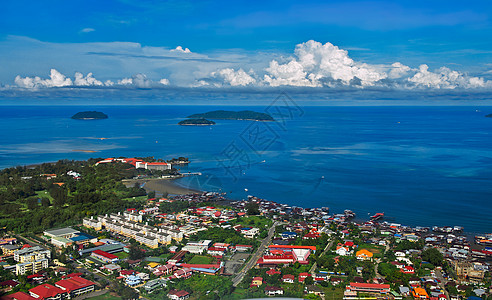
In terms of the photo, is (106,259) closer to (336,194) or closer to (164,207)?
(164,207)

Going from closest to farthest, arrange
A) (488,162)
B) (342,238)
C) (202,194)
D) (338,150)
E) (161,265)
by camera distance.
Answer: (161,265) → (342,238) → (202,194) → (488,162) → (338,150)

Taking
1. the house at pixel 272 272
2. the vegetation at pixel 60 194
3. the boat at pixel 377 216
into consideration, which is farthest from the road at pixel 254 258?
the vegetation at pixel 60 194

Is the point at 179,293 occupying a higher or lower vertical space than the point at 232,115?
lower

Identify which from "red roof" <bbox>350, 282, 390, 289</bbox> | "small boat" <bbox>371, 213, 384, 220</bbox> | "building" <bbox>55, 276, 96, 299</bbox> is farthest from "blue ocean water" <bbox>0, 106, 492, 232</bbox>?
"building" <bbox>55, 276, 96, 299</bbox>

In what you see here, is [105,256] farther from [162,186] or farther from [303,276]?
[162,186]

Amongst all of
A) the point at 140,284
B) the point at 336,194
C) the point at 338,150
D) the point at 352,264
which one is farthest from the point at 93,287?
the point at 338,150

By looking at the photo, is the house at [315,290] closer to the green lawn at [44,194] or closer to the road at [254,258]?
the road at [254,258]

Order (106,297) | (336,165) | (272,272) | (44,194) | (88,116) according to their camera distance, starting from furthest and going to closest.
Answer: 1. (88,116)
2. (336,165)
3. (44,194)
4. (272,272)
5. (106,297)

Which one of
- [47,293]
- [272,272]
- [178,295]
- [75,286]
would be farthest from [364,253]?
[47,293]
